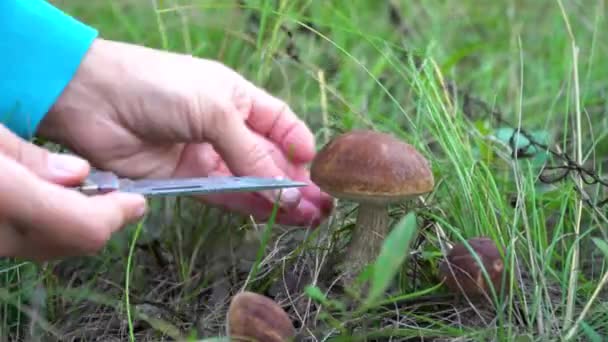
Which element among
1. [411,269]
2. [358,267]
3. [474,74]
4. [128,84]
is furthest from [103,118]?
[474,74]

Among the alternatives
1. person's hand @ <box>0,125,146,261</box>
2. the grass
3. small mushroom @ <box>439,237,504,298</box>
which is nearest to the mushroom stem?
the grass

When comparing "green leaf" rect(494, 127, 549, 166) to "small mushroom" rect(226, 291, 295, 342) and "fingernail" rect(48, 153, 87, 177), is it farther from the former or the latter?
"fingernail" rect(48, 153, 87, 177)

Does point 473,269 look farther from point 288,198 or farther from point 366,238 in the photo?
point 288,198

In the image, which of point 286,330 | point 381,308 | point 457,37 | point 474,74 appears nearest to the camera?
point 286,330

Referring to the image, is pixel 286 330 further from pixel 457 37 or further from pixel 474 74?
pixel 457 37

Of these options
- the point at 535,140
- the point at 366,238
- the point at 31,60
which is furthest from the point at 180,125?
the point at 535,140
